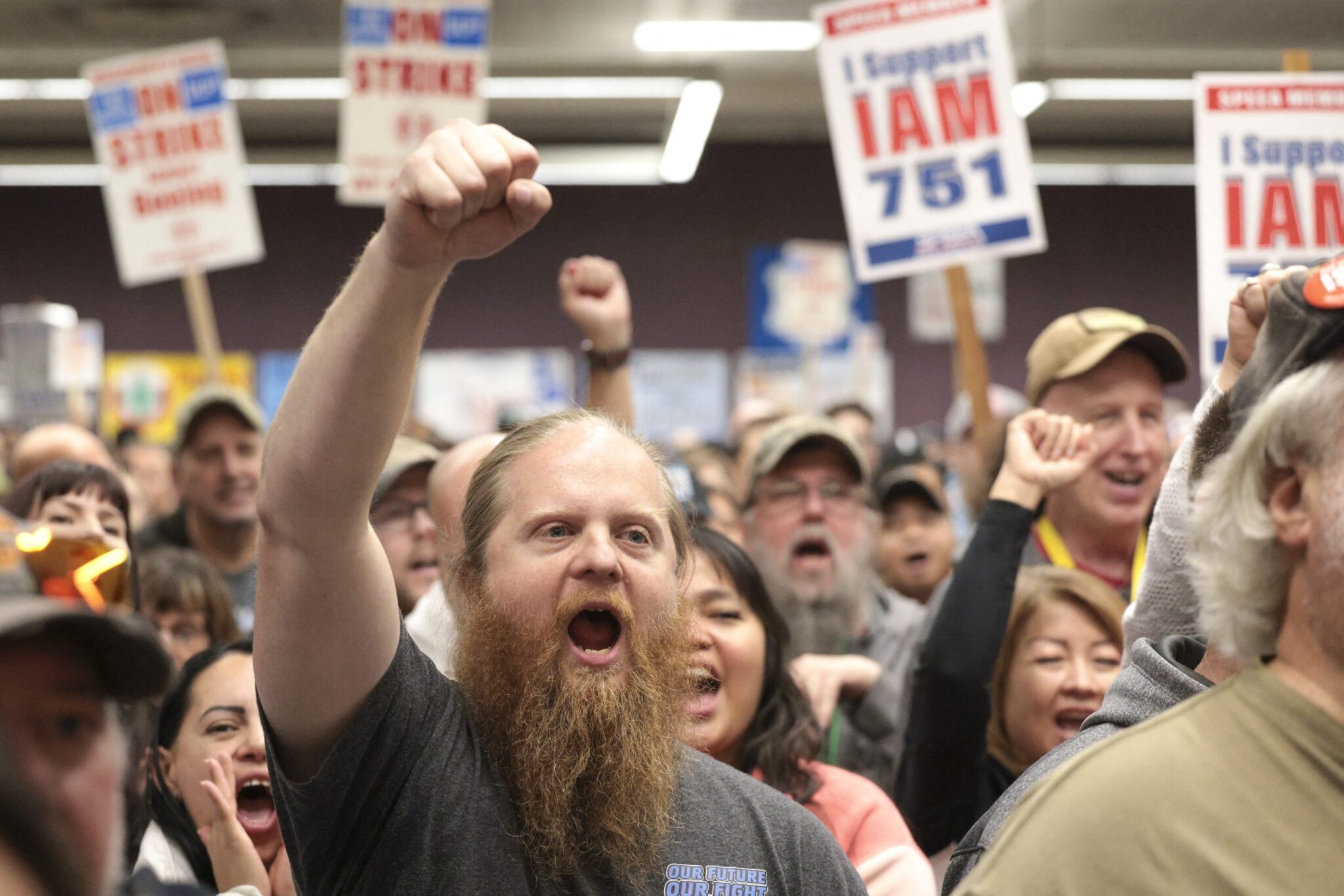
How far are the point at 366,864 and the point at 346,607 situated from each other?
0.29 m

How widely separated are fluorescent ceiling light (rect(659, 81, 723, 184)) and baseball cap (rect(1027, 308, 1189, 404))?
30.1 ft

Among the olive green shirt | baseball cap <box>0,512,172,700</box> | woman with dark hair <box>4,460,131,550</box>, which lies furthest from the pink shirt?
baseball cap <box>0,512,172,700</box>

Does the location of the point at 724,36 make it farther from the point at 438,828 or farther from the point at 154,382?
the point at 438,828

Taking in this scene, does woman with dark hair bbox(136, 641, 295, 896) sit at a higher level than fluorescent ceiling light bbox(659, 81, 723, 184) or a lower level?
lower

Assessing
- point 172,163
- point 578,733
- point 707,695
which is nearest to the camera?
point 578,733

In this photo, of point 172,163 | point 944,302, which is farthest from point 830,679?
point 944,302

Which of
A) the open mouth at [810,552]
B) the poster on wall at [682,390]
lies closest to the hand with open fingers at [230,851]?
the open mouth at [810,552]

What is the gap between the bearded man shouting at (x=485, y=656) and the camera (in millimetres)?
1404

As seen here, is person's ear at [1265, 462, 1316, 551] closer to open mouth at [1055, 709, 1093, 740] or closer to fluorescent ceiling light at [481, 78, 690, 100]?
open mouth at [1055, 709, 1093, 740]

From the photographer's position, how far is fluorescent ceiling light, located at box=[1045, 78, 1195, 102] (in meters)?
12.2

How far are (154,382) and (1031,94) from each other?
901 centimetres

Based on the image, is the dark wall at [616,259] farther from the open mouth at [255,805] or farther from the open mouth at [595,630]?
the open mouth at [595,630]

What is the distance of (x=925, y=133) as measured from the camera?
4.37 meters

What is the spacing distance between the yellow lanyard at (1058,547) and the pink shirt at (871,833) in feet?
3.33
